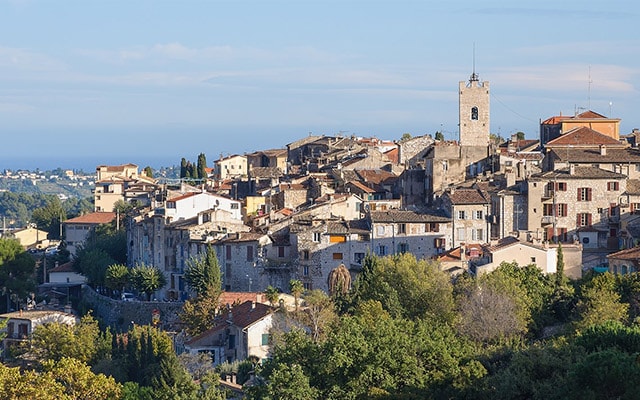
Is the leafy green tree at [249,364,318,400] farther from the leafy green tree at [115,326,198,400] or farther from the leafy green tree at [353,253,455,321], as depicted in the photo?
the leafy green tree at [353,253,455,321]

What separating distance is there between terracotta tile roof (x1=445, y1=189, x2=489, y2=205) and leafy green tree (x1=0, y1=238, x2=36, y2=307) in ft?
76.6

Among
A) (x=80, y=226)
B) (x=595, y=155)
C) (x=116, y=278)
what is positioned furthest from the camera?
(x=80, y=226)

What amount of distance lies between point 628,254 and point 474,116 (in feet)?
63.5

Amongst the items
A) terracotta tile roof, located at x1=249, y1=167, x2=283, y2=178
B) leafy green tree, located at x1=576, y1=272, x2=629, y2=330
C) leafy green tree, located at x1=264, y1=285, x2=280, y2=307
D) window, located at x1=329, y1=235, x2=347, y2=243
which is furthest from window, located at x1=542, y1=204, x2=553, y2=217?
terracotta tile roof, located at x1=249, y1=167, x2=283, y2=178

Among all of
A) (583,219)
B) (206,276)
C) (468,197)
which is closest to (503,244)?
(468,197)

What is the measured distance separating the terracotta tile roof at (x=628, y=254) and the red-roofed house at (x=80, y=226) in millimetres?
38765

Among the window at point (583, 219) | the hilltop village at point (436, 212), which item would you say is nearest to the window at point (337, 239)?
the hilltop village at point (436, 212)

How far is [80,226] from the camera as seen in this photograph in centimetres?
8844

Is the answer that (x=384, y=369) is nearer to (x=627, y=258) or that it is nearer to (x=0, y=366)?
(x=0, y=366)

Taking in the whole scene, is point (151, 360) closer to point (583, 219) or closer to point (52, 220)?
point (583, 219)

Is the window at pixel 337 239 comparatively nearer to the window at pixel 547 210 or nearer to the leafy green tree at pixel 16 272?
the window at pixel 547 210

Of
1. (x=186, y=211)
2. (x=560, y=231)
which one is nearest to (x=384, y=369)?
(x=560, y=231)

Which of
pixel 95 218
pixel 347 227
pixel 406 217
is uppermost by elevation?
pixel 406 217

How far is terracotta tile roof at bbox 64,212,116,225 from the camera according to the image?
87625 mm
